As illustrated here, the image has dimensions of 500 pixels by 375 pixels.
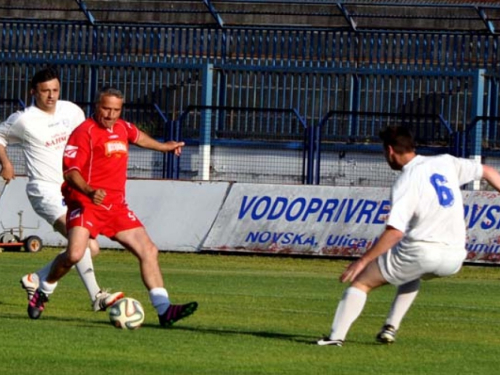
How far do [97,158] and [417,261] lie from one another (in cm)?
288

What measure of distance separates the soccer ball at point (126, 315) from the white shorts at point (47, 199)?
219 centimetres

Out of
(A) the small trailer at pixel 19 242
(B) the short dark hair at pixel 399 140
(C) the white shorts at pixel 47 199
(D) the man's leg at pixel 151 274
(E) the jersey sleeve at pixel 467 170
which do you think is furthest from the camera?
(A) the small trailer at pixel 19 242

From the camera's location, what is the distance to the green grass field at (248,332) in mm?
9070

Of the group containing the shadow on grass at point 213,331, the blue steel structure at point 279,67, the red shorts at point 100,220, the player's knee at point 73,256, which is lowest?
the shadow on grass at point 213,331

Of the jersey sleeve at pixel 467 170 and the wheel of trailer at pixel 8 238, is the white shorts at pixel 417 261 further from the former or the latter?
the wheel of trailer at pixel 8 238

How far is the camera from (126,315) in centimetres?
1084

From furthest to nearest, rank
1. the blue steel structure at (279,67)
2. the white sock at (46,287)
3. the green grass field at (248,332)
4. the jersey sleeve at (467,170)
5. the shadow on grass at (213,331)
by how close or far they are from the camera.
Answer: the blue steel structure at (279,67) < the white sock at (46,287) < the shadow on grass at (213,331) < the jersey sleeve at (467,170) < the green grass field at (248,332)

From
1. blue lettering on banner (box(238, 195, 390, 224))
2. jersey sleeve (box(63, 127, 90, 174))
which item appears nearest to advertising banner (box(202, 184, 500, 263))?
blue lettering on banner (box(238, 195, 390, 224))

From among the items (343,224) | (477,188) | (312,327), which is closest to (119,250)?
(343,224)

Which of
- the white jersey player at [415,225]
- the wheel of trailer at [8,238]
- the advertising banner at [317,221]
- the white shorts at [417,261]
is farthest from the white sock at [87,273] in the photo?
the wheel of trailer at [8,238]

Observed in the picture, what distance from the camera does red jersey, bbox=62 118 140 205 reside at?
1120 centimetres

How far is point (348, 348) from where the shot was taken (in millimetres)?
10055

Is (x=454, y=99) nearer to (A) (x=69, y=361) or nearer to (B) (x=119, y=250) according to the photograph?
(B) (x=119, y=250)

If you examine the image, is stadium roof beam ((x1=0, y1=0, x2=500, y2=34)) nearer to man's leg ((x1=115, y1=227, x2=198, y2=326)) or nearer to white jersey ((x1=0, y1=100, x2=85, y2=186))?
white jersey ((x1=0, y1=100, x2=85, y2=186))
